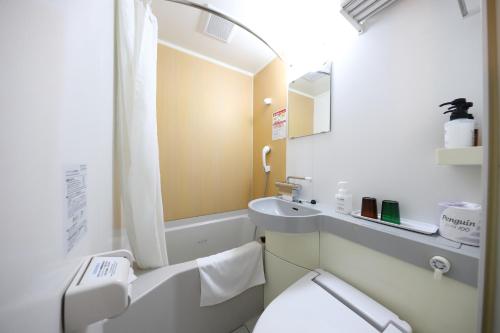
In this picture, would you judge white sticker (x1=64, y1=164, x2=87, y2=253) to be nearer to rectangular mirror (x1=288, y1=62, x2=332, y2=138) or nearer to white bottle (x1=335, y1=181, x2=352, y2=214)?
white bottle (x1=335, y1=181, x2=352, y2=214)

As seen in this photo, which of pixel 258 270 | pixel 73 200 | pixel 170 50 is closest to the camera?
pixel 73 200

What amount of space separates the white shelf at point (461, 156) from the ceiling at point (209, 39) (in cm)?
132

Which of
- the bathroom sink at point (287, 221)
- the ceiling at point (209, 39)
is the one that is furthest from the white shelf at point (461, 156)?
the ceiling at point (209, 39)

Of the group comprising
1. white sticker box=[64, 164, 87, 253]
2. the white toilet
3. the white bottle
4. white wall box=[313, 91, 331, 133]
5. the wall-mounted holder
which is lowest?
the white toilet

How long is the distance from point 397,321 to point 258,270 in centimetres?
74

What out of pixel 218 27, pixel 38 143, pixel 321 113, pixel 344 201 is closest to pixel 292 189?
pixel 344 201

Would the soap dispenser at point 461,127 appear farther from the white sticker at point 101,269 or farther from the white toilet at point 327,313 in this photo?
the white sticker at point 101,269

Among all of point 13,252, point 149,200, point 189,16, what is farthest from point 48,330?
point 189,16

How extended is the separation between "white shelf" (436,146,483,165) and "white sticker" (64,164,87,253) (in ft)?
3.42

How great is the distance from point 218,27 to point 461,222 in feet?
5.66

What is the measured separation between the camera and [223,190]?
1746mm

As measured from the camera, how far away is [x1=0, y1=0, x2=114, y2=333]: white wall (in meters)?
0.18

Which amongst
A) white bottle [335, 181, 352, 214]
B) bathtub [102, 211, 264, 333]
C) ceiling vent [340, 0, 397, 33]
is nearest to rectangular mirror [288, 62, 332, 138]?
ceiling vent [340, 0, 397, 33]

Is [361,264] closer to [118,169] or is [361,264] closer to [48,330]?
[48,330]
